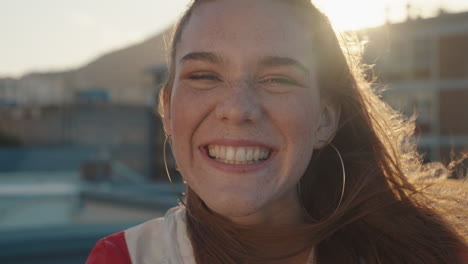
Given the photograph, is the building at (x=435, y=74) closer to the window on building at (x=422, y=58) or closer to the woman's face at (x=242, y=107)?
the window on building at (x=422, y=58)

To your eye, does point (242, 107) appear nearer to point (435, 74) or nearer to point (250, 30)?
point (250, 30)

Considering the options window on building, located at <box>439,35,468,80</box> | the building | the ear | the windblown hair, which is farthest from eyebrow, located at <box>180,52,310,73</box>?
window on building, located at <box>439,35,468,80</box>

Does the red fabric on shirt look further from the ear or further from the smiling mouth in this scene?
the ear

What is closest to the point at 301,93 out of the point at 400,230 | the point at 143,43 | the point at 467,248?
the point at 400,230

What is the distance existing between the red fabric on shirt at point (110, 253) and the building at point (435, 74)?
21.4 metres

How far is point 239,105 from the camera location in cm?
150

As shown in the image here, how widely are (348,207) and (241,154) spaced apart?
0.52 metres

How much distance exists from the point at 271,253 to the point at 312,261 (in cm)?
15

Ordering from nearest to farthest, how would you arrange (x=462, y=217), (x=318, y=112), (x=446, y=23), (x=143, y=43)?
(x=318, y=112) < (x=462, y=217) < (x=446, y=23) < (x=143, y=43)

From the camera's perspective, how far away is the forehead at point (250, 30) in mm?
1544

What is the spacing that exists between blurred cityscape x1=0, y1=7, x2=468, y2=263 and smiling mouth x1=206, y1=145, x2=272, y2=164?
0.80 metres

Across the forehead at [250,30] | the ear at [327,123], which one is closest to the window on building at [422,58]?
the ear at [327,123]

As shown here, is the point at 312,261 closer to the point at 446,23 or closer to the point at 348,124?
the point at 348,124

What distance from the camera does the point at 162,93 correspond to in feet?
6.19
